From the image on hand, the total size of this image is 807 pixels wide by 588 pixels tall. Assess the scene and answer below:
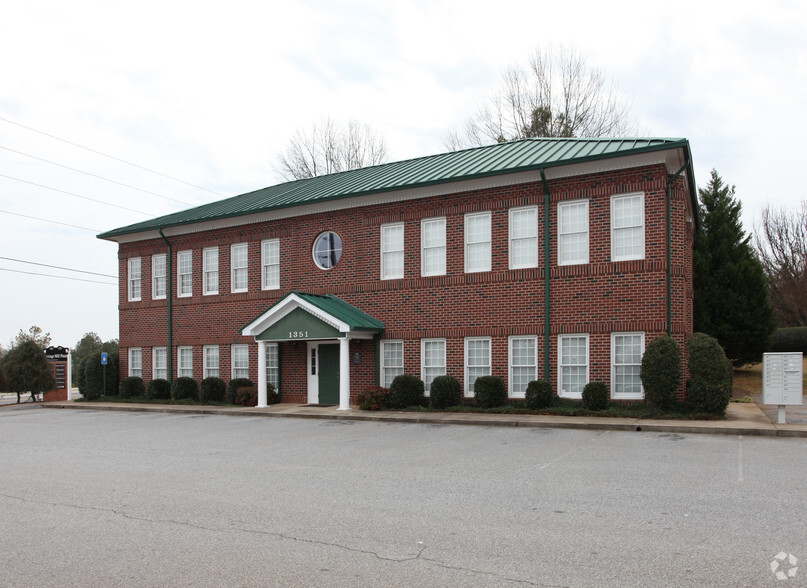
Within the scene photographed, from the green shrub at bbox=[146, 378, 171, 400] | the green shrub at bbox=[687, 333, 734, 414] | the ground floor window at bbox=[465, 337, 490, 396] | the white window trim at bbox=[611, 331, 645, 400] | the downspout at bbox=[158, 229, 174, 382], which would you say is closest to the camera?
the green shrub at bbox=[687, 333, 734, 414]

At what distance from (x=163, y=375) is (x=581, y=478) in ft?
65.5

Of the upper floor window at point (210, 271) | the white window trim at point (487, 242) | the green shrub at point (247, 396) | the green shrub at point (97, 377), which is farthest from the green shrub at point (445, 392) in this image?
the green shrub at point (97, 377)

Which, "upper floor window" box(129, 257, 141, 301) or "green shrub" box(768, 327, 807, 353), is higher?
"upper floor window" box(129, 257, 141, 301)

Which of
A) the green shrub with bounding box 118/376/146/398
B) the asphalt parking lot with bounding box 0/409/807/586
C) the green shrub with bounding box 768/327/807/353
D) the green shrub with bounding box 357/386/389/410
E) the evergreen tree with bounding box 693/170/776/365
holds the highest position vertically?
the evergreen tree with bounding box 693/170/776/365

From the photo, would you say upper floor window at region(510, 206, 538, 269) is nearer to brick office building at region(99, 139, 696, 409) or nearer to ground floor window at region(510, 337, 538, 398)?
brick office building at region(99, 139, 696, 409)

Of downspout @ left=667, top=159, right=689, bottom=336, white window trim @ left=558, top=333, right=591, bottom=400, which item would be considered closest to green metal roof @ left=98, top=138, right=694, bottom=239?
downspout @ left=667, top=159, right=689, bottom=336

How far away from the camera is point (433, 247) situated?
1966 centimetres

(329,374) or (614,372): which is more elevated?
(614,372)

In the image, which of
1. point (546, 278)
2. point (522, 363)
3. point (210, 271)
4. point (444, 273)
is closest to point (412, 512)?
point (522, 363)

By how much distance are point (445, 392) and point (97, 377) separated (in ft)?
49.8

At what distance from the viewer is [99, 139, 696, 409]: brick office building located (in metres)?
16.9

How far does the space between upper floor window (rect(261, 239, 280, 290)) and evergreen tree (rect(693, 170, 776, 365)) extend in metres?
16.4

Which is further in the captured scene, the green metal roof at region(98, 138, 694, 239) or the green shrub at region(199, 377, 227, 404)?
the green shrub at region(199, 377, 227, 404)

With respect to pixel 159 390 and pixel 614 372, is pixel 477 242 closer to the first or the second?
pixel 614 372
